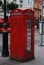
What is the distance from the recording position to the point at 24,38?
9.65 metres

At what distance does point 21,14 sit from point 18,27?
1.60 feet

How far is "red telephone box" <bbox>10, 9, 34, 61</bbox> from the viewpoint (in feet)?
31.6

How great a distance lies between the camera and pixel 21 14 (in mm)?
9609

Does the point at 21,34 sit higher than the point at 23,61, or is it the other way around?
the point at 21,34

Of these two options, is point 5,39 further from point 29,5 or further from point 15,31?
point 29,5

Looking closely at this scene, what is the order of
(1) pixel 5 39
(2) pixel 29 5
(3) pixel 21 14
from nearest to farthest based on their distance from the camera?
1. (3) pixel 21 14
2. (1) pixel 5 39
3. (2) pixel 29 5

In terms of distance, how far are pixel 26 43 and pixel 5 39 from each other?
138 centimetres

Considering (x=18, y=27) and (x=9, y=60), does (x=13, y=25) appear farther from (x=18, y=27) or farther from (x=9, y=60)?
(x=9, y=60)

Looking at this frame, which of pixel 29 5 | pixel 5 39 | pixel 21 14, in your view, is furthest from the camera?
pixel 29 5

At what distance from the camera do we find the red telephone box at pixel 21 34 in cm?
964

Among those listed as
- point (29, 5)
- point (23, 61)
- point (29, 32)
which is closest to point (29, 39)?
point (29, 32)

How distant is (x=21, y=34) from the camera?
Answer: 9.63 metres

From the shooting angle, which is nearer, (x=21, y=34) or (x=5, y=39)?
(x=21, y=34)

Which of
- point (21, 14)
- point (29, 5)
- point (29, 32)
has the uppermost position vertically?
point (21, 14)
